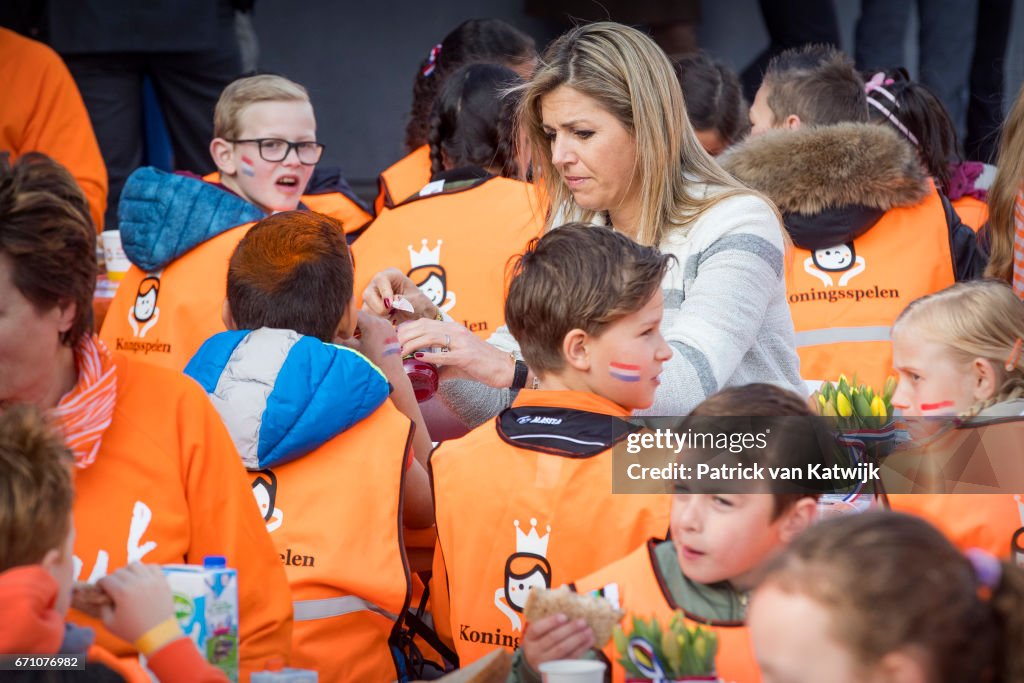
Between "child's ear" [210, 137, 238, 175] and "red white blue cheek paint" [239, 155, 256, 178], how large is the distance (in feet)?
0.14

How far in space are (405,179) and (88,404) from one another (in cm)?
289

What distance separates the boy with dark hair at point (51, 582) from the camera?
1.80 m

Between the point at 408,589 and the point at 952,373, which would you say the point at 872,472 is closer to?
the point at 952,373

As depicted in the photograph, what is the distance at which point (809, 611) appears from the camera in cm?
160

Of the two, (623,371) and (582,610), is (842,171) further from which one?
(582,610)

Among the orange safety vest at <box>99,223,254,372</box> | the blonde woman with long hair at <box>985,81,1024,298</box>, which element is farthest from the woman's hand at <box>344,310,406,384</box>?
the blonde woman with long hair at <box>985,81,1024,298</box>

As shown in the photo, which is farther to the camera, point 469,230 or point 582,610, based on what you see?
point 469,230

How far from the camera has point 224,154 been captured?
4.82 m

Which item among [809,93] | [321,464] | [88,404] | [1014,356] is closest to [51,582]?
[88,404]

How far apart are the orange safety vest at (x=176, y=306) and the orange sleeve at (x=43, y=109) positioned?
2.41 ft

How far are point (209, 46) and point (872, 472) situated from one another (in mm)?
3766

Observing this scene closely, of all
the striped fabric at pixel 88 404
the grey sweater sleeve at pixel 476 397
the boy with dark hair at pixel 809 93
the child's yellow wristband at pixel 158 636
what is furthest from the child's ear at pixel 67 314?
the boy with dark hair at pixel 809 93

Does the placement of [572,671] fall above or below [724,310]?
below

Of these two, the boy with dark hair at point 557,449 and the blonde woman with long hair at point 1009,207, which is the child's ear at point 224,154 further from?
the blonde woman with long hair at point 1009,207
